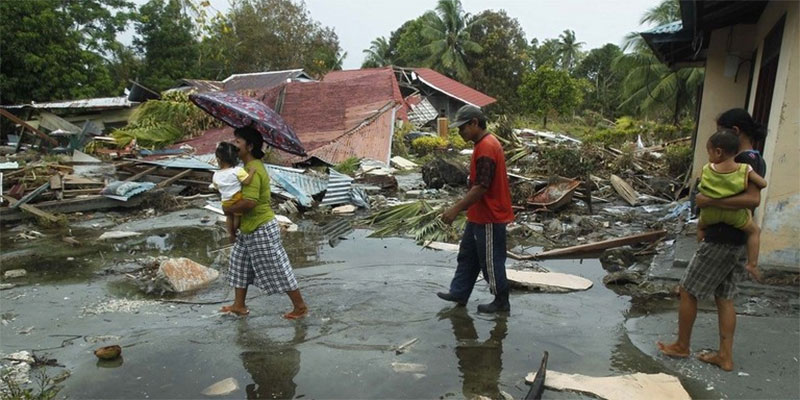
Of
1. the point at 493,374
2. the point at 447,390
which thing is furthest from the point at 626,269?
the point at 447,390

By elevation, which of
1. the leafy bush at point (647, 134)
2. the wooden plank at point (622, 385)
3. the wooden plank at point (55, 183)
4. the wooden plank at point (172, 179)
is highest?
the leafy bush at point (647, 134)

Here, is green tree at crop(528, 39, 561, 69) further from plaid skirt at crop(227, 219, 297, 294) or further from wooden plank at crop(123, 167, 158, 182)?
plaid skirt at crop(227, 219, 297, 294)

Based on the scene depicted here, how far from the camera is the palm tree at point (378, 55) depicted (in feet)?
143

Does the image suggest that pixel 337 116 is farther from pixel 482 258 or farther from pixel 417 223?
pixel 482 258

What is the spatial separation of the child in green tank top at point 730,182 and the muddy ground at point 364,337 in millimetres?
875

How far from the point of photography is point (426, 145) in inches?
754

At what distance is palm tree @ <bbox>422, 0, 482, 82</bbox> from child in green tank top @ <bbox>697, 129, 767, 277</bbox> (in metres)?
30.9

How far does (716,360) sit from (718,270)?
600mm

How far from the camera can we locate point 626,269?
5.92 m

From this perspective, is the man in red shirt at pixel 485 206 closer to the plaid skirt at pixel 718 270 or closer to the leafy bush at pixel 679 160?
the plaid skirt at pixel 718 270

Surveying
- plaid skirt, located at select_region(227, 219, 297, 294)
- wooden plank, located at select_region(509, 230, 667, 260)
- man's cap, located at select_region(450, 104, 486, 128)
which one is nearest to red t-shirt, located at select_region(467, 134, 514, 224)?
man's cap, located at select_region(450, 104, 486, 128)

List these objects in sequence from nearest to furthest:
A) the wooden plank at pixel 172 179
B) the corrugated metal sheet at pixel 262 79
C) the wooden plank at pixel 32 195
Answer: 1. the wooden plank at pixel 32 195
2. the wooden plank at pixel 172 179
3. the corrugated metal sheet at pixel 262 79

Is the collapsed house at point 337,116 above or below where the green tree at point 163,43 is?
below

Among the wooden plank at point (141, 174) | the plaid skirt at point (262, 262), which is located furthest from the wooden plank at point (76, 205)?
the plaid skirt at point (262, 262)
